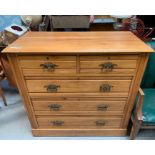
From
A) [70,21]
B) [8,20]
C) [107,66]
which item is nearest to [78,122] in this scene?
[107,66]

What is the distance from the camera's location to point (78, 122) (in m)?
1.46

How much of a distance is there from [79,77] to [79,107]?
1.11 feet

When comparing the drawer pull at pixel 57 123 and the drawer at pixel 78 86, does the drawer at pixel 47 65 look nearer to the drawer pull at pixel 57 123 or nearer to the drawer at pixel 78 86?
the drawer at pixel 78 86

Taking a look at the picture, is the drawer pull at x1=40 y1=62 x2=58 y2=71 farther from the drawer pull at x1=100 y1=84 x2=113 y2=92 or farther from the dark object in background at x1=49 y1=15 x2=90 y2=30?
the dark object in background at x1=49 y1=15 x2=90 y2=30

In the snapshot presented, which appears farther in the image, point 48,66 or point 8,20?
point 8,20

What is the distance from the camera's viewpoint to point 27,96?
4.08 feet

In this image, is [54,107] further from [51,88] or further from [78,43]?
[78,43]

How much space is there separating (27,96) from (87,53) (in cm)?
63

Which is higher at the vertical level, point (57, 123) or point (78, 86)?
point (78, 86)

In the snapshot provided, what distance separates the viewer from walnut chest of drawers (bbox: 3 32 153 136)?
102 centimetres

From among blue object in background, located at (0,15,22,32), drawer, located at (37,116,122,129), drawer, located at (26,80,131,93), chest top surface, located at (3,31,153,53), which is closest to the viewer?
chest top surface, located at (3,31,153,53)

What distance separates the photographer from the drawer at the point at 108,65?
103 centimetres

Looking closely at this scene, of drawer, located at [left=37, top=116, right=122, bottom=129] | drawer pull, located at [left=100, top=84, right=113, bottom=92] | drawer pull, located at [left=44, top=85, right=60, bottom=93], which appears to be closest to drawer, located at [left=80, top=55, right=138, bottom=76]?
drawer pull, located at [left=100, top=84, right=113, bottom=92]

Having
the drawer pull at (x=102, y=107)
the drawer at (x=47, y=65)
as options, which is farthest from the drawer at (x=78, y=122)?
the drawer at (x=47, y=65)
